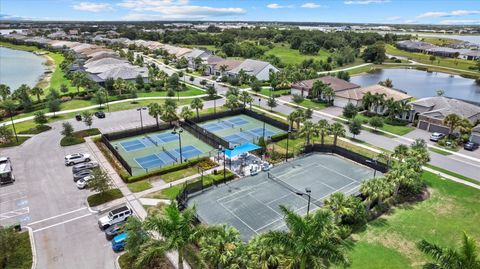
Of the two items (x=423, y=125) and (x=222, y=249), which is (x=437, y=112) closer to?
(x=423, y=125)

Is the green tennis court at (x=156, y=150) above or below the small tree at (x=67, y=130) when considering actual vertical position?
below

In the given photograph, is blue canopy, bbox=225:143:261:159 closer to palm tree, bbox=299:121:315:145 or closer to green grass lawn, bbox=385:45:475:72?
palm tree, bbox=299:121:315:145

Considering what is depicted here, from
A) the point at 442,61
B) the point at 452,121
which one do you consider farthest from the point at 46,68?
the point at 442,61

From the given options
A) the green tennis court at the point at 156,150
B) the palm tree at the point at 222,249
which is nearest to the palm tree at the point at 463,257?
the palm tree at the point at 222,249

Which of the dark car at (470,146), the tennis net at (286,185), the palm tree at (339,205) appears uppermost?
the palm tree at (339,205)

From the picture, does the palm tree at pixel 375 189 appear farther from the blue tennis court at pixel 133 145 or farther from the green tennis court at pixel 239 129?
the blue tennis court at pixel 133 145

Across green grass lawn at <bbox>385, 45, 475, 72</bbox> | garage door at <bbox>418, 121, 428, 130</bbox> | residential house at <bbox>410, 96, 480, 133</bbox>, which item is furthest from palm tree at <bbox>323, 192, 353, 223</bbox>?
green grass lawn at <bbox>385, 45, 475, 72</bbox>

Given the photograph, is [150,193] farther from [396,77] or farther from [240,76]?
[396,77]
